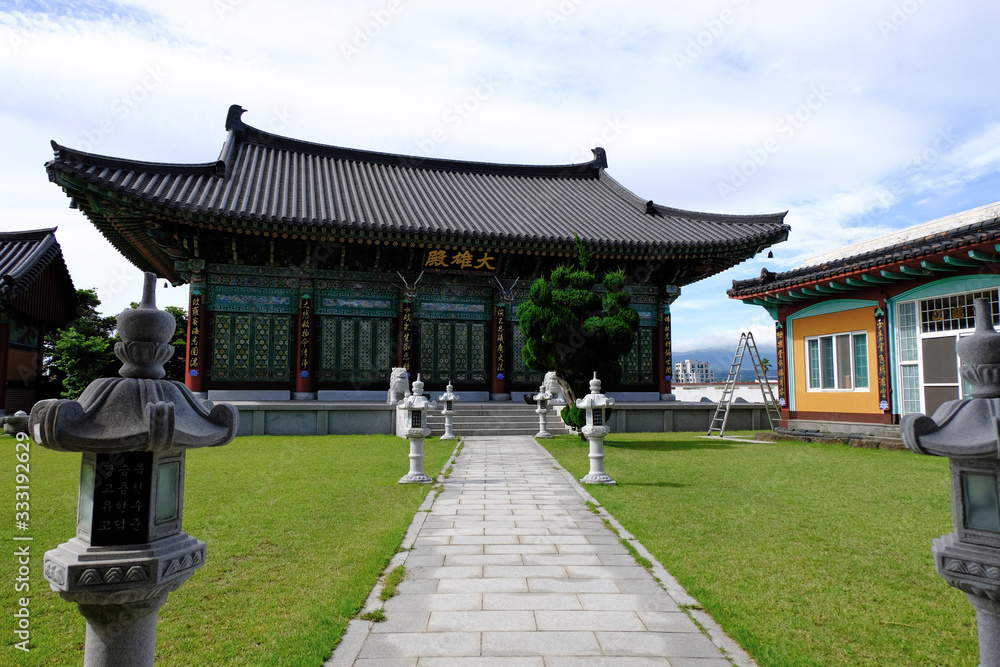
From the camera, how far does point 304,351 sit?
16.8 m

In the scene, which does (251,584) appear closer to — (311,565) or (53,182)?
(311,565)

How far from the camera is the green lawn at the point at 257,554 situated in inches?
126

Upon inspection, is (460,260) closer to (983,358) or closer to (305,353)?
(305,353)

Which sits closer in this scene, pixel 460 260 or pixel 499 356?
pixel 460 260

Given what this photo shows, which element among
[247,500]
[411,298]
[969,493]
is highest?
[411,298]

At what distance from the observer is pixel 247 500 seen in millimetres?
6949

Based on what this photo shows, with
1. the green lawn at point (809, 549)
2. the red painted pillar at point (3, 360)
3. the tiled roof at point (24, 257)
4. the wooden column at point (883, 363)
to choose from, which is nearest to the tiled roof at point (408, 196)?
the wooden column at point (883, 363)

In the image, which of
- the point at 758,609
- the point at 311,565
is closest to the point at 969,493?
the point at 758,609

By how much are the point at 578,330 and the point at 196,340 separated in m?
10.3

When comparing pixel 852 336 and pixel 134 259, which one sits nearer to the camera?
pixel 852 336

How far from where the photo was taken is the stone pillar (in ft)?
55.0

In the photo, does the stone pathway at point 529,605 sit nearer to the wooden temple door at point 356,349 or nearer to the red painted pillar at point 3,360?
the wooden temple door at point 356,349

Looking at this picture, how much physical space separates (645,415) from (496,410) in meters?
4.23

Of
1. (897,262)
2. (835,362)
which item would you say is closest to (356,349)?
(835,362)
